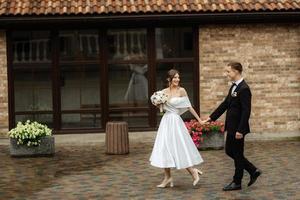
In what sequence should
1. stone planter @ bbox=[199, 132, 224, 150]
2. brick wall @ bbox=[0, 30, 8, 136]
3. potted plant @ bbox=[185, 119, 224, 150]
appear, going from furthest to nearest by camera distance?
brick wall @ bbox=[0, 30, 8, 136], stone planter @ bbox=[199, 132, 224, 150], potted plant @ bbox=[185, 119, 224, 150]

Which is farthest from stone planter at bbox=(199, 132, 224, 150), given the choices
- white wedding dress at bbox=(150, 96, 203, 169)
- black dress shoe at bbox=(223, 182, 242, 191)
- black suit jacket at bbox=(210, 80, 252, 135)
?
black suit jacket at bbox=(210, 80, 252, 135)

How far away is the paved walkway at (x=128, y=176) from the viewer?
30.5 ft

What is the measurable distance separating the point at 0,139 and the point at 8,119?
534mm

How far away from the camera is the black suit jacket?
904 centimetres

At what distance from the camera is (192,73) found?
15.8 meters

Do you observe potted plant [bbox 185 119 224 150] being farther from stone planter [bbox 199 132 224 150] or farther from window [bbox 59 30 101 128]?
window [bbox 59 30 101 128]

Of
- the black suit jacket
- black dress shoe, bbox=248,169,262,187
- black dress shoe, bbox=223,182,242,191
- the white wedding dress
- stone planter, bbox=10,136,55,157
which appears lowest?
black dress shoe, bbox=223,182,242,191

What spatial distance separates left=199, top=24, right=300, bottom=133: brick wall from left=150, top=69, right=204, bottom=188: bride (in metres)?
5.92

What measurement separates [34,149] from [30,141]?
21 centimetres

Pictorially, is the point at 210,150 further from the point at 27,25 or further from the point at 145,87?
the point at 27,25

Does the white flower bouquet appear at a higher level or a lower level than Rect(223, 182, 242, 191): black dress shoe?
higher

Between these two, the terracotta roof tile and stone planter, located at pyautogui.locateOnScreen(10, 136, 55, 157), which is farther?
the terracotta roof tile

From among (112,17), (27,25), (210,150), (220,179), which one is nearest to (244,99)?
(220,179)

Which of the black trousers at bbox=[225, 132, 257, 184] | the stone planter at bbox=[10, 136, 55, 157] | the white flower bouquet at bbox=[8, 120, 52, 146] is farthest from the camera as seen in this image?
the stone planter at bbox=[10, 136, 55, 157]
